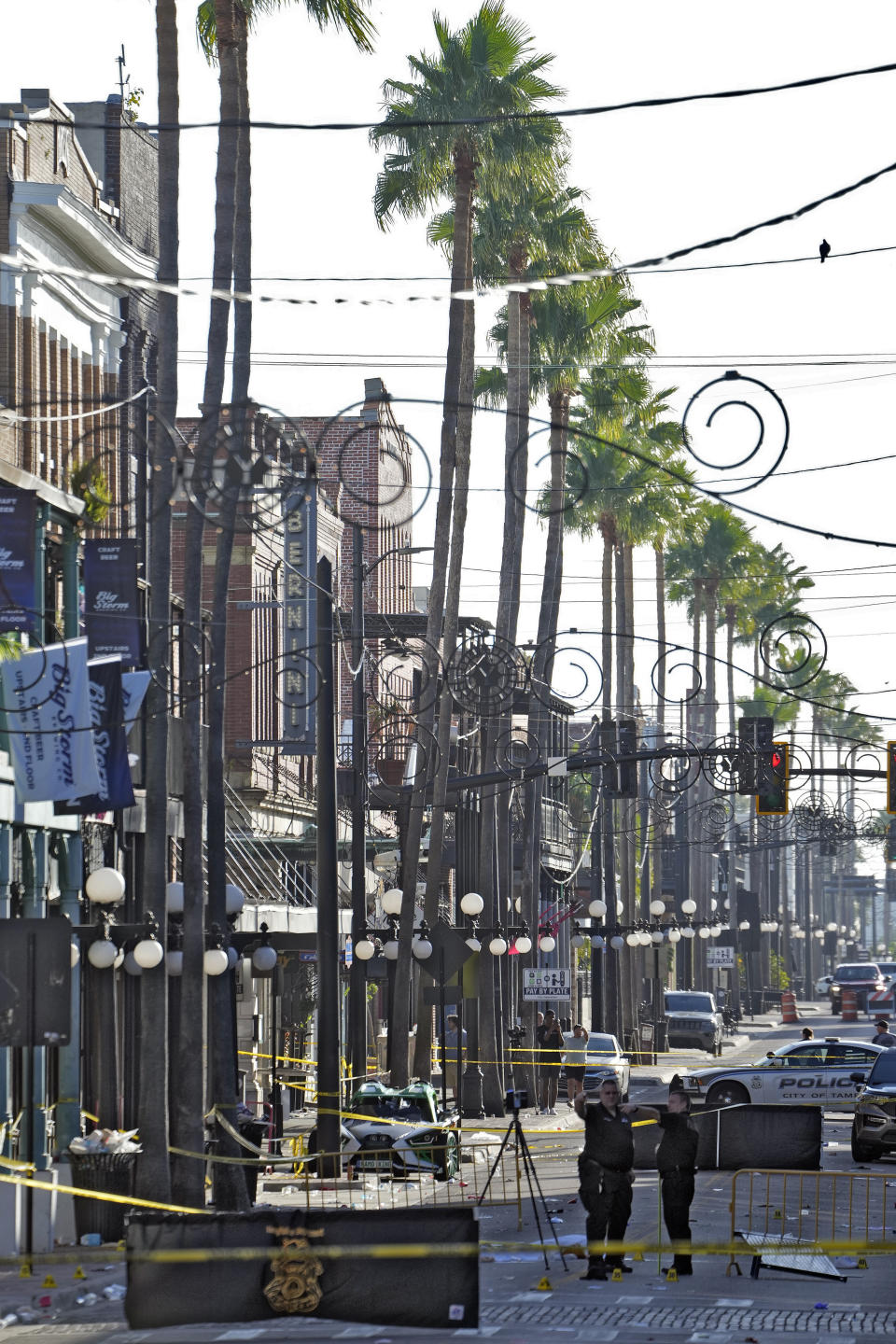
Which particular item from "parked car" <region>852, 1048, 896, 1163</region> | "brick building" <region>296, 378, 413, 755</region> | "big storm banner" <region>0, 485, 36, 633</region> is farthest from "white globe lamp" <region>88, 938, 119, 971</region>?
"brick building" <region>296, 378, 413, 755</region>

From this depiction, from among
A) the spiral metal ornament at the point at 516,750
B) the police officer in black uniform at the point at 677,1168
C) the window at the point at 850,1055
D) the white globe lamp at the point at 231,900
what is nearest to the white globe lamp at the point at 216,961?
the white globe lamp at the point at 231,900

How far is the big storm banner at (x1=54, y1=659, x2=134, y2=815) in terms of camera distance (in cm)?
2278

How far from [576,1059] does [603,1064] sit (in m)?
1.22

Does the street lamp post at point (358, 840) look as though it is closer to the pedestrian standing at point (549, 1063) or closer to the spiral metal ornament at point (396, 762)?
the spiral metal ornament at point (396, 762)

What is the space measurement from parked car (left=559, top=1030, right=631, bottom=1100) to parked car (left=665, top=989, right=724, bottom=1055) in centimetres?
1652

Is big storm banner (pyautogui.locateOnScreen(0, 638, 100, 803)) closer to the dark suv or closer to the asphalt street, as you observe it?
the asphalt street

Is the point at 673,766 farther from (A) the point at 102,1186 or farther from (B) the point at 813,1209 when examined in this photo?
(A) the point at 102,1186

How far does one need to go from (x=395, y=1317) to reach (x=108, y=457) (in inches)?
761

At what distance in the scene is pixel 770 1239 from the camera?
1928 cm

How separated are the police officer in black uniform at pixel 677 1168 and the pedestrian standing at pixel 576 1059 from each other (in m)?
19.9

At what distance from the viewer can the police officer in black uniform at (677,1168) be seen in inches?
777

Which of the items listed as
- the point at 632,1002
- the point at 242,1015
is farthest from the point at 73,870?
the point at 632,1002

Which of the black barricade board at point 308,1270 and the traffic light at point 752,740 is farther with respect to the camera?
the traffic light at point 752,740

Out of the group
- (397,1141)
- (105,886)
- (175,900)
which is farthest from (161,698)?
(397,1141)
